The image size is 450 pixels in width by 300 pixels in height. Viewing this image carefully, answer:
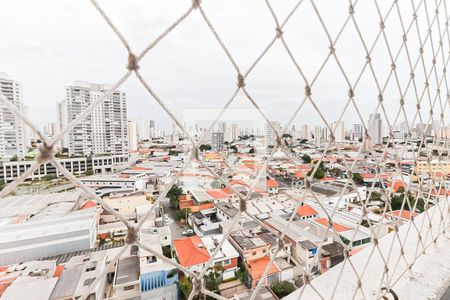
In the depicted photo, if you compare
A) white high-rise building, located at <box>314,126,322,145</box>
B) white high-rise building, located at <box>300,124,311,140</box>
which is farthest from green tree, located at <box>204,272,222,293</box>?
white high-rise building, located at <box>300,124,311,140</box>

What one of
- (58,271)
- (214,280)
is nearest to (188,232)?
(214,280)

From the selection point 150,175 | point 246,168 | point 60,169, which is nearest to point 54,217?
point 150,175

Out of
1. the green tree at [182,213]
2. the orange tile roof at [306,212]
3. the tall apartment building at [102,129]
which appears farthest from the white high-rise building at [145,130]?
the orange tile roof at [306,212]

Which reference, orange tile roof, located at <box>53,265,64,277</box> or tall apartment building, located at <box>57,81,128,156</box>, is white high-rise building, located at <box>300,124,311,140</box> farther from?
orange tile roof, located at <box>53,265,64,277</box>

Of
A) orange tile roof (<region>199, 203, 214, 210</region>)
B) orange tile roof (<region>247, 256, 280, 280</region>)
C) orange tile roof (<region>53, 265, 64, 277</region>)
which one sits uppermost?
orange tile roof (<region>53, 265, 64, 277</region>)

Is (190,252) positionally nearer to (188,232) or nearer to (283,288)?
(283,288)

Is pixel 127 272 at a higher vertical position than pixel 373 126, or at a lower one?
lower
